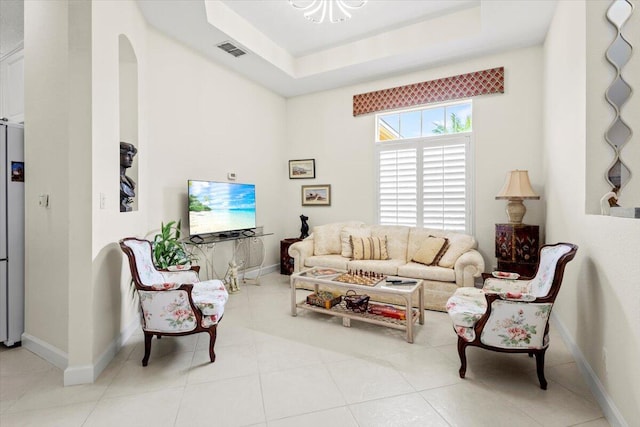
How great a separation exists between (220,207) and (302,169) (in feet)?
6.24

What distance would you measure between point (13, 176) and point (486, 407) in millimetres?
4043

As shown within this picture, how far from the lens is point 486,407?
1.92 meters

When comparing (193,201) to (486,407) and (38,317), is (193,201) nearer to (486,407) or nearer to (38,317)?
(38,317)

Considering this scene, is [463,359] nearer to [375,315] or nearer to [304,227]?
[375,315]

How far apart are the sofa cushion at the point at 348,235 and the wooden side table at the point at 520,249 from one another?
1.81m

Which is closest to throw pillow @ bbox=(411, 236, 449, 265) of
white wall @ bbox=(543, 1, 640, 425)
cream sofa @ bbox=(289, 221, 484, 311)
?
cream sofa @ bbox=(289, 221, 484, 311)

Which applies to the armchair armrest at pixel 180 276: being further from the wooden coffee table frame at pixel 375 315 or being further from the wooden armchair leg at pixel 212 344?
the wooden coffee table frame at pixel 375 315

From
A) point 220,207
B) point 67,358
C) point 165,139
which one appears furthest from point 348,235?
point 67,358

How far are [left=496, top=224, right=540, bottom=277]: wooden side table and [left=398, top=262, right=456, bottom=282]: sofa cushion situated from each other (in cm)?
68

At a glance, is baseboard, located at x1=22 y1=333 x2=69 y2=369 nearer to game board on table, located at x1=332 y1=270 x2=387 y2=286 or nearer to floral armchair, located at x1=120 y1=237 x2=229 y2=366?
floral armchair, located at x1=120 y1=237 x2=229 y2=366

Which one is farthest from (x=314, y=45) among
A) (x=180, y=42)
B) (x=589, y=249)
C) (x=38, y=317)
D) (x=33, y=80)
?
(x=38, y=317)

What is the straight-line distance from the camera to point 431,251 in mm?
4023

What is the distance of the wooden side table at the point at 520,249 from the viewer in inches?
142

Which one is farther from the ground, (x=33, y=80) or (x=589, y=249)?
(x=33, y=80)
